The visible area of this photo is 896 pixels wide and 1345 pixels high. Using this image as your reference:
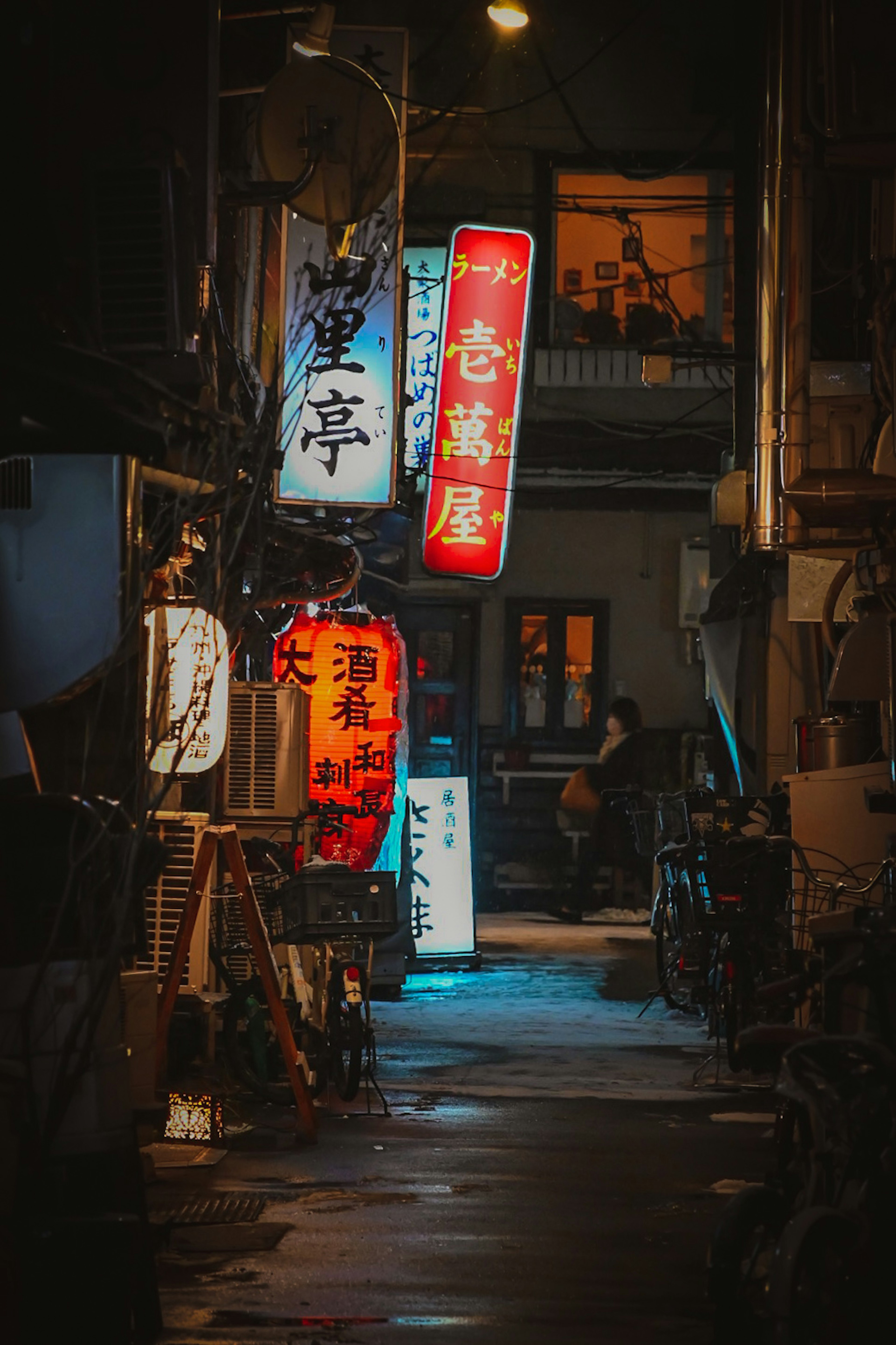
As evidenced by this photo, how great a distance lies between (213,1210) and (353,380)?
7.50 meters

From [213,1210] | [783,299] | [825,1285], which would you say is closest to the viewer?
[825,1285]

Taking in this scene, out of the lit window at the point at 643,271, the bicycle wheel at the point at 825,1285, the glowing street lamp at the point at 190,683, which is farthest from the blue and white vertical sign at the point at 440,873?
the bicycle wheel at the point at 825,1285

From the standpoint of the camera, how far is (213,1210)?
8164 mm

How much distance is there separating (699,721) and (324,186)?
15792mm

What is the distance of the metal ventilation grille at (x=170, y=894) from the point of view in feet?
35.3

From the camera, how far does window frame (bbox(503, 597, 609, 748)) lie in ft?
82.7

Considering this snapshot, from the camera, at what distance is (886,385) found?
10.8m

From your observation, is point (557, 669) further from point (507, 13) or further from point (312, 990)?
point (312, 990)

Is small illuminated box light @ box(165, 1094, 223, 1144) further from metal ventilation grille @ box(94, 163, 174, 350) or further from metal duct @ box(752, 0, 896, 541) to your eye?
metal duct @ box(752, 0, 896, 541)

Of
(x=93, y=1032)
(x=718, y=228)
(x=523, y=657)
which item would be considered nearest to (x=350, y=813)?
(x=93, y=1032)

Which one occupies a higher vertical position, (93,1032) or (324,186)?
(324,186)

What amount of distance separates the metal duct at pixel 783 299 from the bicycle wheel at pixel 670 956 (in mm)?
4740

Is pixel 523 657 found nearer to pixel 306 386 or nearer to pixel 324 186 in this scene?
pixel 306 386

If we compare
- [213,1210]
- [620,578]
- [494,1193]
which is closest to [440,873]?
[620,578]
